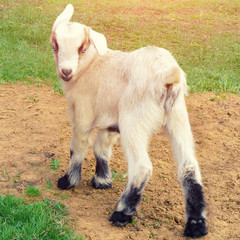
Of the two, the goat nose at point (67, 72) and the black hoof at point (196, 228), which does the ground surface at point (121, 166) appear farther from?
the goat nose at point (67, 72)

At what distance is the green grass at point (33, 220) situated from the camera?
3572 mm

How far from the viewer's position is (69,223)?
12.7 feet

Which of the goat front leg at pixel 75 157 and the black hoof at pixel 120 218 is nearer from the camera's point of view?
the black hoof at pixel 120 218

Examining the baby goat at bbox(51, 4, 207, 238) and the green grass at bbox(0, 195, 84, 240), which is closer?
the green grass at bbox(0, 195, 84, 240)

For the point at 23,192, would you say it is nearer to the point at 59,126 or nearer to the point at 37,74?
the point at 59,126

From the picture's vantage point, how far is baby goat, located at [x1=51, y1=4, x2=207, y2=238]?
3.79m

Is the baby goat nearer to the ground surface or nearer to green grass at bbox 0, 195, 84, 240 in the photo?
the ground surface

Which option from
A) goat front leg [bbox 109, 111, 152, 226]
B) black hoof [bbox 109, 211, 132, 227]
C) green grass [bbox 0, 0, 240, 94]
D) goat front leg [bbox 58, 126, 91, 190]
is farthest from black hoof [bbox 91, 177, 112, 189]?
green grass [bbox 0, 0, 240, 94]

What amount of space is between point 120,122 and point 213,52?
6.40 meters

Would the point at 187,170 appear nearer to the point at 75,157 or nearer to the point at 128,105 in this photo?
the point at 128,105

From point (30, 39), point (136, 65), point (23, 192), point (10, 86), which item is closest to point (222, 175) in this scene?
point (136, 65)

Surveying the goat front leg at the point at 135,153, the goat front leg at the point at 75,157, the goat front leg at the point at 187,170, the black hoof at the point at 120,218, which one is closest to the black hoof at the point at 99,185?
the goat front leg at the point at 75,157

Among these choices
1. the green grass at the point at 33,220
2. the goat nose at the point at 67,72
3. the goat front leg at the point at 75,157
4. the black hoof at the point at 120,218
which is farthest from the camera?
the goat front leg at the point at 75,157

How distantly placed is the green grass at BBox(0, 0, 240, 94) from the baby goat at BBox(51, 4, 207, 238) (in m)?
3.09
